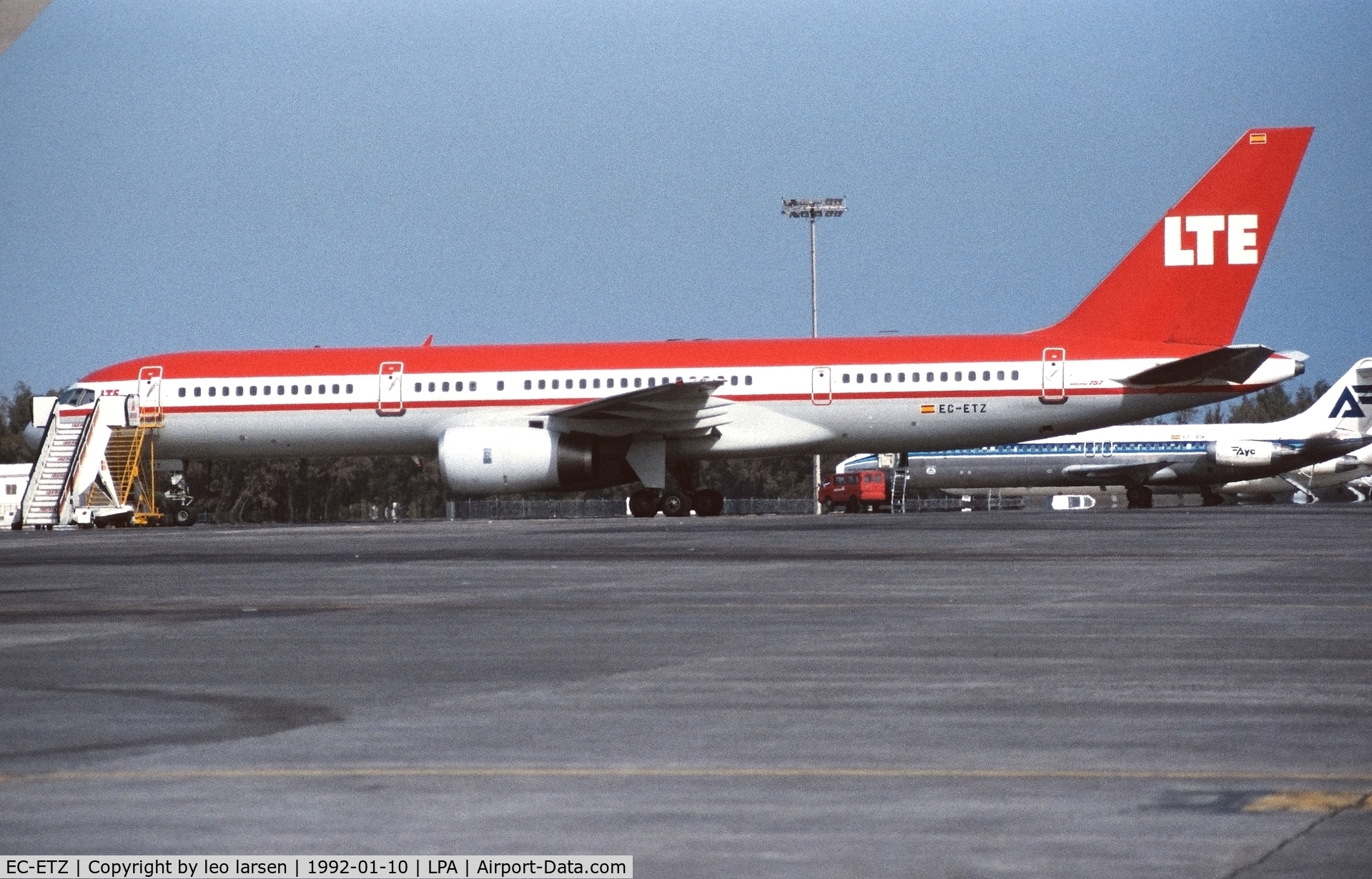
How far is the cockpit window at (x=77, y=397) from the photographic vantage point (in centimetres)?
3884

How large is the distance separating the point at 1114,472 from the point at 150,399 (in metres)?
36.1

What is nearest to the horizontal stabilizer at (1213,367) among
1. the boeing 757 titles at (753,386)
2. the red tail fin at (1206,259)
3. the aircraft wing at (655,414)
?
the boeing 757 titles at (753,386)

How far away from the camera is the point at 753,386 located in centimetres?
3594

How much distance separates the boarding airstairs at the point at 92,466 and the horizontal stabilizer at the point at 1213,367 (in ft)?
66.6

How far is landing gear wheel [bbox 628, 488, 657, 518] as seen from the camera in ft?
123

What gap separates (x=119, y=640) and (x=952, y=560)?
367 inches

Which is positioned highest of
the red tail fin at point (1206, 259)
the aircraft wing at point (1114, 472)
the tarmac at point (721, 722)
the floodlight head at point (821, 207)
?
the floodlight head at point (821, 207)

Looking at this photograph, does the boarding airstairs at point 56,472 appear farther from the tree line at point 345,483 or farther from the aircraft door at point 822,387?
the tree line at point 345,483

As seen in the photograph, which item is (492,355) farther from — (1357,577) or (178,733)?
(178,733)

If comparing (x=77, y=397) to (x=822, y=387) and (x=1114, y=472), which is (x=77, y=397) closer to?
(x=822, y=387)

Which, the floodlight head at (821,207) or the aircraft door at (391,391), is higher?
the floodlight head at (821,207)

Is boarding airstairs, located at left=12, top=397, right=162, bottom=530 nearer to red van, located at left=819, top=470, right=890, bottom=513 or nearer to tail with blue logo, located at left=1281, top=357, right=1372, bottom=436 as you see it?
red van, located at left=819, top=470, right=890, bottom=513
